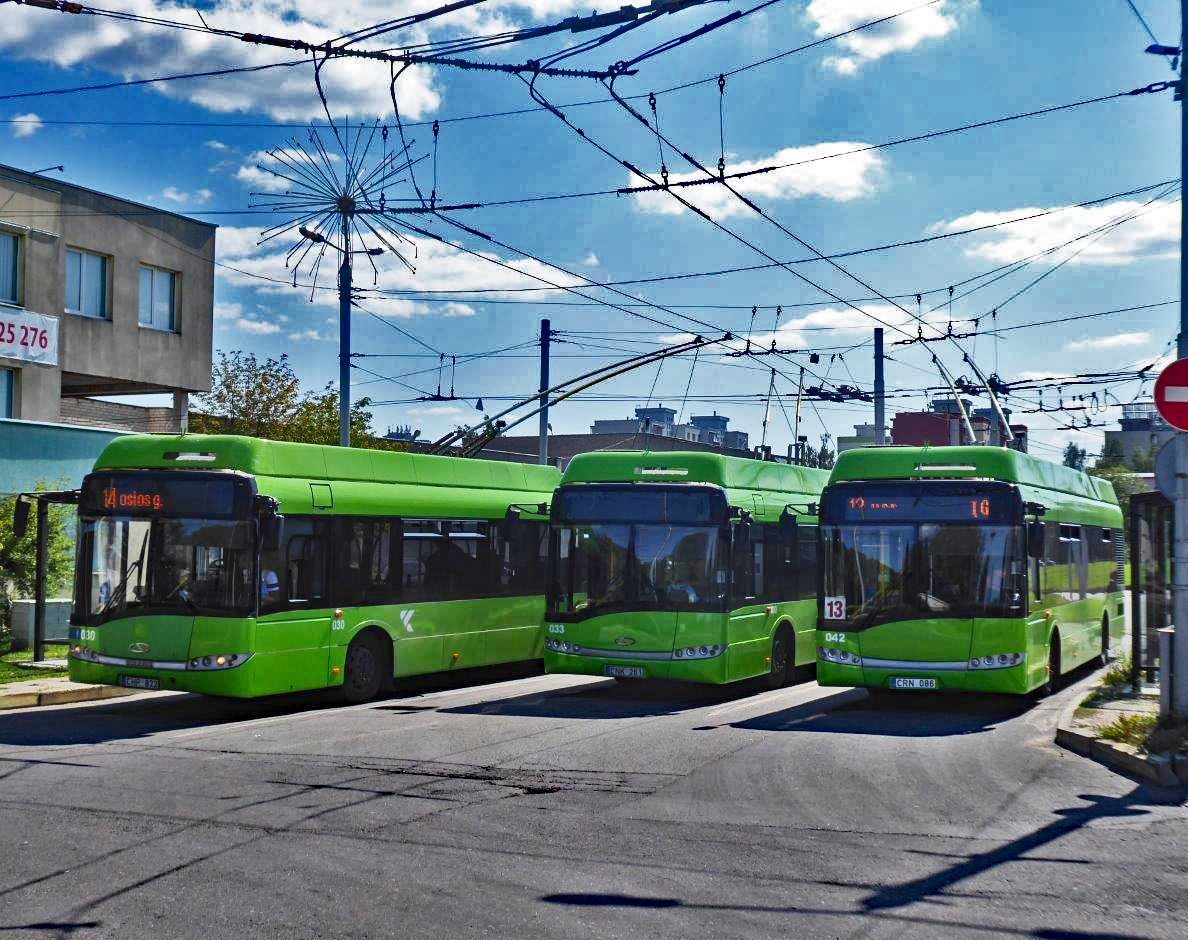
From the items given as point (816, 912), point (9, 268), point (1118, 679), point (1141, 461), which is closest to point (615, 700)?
point (1118, 679)

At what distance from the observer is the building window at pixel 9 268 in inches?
1137

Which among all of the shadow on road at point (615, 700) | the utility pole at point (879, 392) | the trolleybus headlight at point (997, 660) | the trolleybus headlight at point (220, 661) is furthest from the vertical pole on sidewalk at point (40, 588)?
the utility pole at point (879, 392)

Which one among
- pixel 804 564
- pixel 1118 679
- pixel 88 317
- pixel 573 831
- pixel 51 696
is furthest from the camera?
pixel 88 317

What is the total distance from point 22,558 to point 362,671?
7.95m

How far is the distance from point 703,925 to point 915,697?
508 inches

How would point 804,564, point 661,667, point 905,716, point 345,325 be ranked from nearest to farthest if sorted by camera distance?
point 905,716, point 661,667, point 804,564, point 345,325

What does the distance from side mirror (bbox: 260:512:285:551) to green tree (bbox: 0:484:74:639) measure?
8088 mm

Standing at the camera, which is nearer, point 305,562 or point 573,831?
point 573,831

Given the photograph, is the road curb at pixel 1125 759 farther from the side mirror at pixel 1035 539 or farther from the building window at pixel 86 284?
the building window at pixel 86 284

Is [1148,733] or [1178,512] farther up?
[1178,512]

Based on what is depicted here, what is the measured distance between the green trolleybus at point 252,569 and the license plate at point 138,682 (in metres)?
0.02

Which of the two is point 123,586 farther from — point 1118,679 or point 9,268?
point 9,268

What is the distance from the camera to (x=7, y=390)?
29.0 metres

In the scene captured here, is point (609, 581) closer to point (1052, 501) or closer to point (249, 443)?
point (249, 443)
